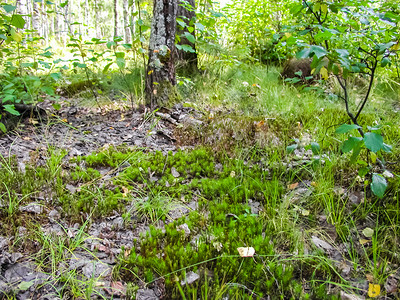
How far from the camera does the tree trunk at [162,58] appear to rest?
14.0 ft

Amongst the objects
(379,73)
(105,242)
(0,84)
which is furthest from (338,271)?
(379,73)

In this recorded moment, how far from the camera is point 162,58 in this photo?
4391mm

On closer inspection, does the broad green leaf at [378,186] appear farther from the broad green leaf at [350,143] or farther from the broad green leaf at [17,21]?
the broad green leaf at [17,21]

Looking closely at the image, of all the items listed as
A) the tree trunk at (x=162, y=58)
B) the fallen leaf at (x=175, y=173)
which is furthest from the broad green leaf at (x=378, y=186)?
the tree trunk at (x=162, y=58)

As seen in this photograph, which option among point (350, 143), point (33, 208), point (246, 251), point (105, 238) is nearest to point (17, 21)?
point (33, 208)

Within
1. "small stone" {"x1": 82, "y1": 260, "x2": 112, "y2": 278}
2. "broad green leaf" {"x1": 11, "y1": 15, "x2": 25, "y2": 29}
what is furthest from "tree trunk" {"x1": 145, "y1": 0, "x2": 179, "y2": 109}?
"small stone" {"x1": 82, "y1": 260, "x2": 112, "y2": 278}

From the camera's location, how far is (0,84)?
13.0ft

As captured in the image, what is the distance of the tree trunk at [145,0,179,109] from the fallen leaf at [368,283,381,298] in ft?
12.4

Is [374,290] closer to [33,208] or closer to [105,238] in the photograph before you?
[105,238]

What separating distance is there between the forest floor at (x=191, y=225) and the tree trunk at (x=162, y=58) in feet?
4.52

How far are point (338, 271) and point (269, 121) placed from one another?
8.54 feet

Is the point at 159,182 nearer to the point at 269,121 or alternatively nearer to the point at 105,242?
the point at 105,242

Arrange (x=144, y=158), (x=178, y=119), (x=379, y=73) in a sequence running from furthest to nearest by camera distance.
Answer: (x=379, y=73), (x=178, y=119), (x=144, y=158)

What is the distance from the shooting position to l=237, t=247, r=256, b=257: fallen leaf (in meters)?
1.78
